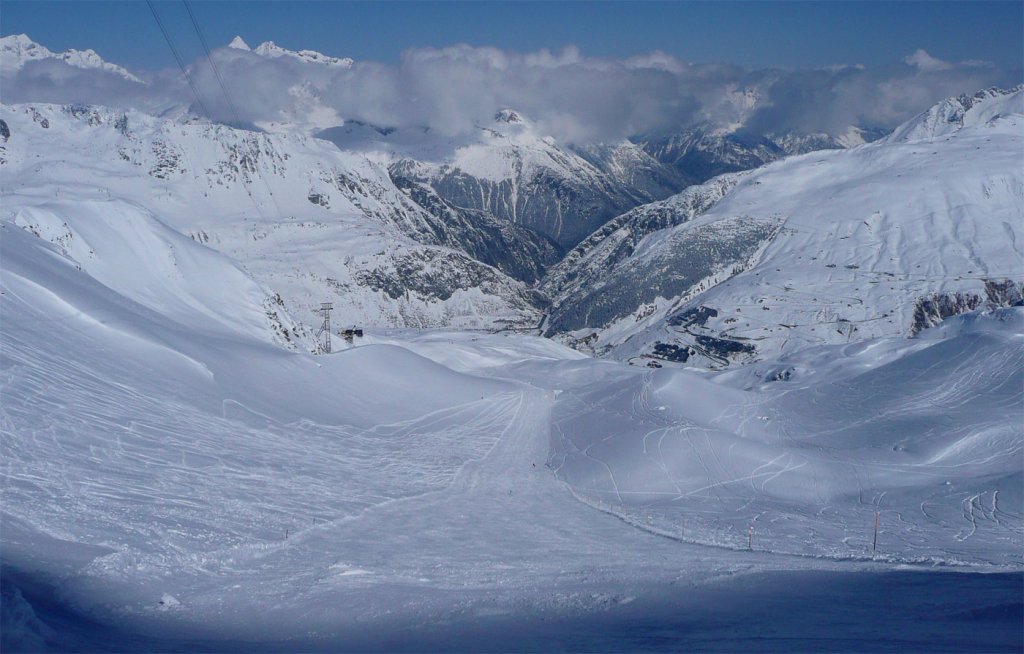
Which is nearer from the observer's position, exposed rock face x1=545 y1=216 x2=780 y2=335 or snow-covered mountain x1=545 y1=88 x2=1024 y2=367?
snow-covered mountain x1=545 y1=88 x2=1024 y2=367

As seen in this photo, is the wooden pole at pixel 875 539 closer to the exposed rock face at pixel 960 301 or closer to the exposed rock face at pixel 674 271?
the exposed rock face at pixel 960 301

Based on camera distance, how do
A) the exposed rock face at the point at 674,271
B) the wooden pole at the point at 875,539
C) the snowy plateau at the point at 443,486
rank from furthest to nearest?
the exposed rock face at the point at 674,271, the wooden pole at the point at 875,539, the snowy plateau at the point at 443,486

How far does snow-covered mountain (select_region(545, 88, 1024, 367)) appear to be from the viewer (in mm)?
119562

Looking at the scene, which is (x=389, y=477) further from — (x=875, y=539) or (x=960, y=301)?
A: (x=960, y=301)

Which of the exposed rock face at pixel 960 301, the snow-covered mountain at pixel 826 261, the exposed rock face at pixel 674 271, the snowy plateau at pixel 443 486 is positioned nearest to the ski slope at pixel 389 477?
the snowy plateau at pixel 443 486

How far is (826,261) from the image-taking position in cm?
13788

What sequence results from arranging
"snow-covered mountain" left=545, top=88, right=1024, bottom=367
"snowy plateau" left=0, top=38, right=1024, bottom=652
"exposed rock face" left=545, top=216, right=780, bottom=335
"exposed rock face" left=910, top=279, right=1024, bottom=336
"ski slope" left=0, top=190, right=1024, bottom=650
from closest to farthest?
"snowy plateau" left=0, top=38, right=1024, bottom=652, "ski slope" left=0, top=190, right=1024, bottom=650, "exposed rock face" left=910, top=279, right=1024, bottom=336, "snow-covered mountain" left=545, top=88, right=1024, bottom=367, "exposed rock face" left=545, top=216, right=780, bottom=335

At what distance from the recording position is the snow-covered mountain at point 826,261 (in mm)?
119562

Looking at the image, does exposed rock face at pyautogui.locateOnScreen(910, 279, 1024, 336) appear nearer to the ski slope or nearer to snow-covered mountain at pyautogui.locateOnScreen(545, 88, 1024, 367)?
snow-covered mountain at pyautogui.locateOnScreen(545, 88, 1024, 367)

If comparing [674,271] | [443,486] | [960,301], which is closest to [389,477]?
[443,486]

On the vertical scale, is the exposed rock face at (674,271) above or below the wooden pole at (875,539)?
above

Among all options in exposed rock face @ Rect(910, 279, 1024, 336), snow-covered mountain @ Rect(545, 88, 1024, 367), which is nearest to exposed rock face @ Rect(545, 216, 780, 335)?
snow-covered mountain @ Rect(545, 88, 1024, 367)

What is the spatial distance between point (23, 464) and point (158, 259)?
3010 cm

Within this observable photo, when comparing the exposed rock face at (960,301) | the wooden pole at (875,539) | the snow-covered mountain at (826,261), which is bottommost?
the wooden pole at (875,539)
